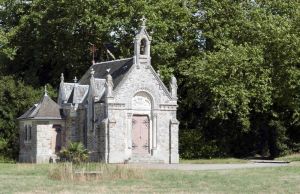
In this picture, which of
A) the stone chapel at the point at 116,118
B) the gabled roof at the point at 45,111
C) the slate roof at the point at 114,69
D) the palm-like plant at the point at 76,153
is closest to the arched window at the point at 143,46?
the stone chapel at the point at 116,118

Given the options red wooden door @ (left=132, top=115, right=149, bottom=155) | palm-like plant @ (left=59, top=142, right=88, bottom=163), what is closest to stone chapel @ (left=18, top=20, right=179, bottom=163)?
red wooden door @ (left=132, top=115, right=149, bottom=155)

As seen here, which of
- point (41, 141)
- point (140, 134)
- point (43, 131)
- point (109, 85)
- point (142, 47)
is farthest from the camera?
point (43, 131)

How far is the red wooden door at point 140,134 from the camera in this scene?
49.7 m

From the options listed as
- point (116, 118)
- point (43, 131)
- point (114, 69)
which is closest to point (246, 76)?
point (114, 69)

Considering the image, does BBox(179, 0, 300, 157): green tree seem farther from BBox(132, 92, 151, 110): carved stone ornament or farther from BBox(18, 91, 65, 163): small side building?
BBox(18, 91, 65, 163): small side building

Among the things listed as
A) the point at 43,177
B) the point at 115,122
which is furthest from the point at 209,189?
the point at 115,122

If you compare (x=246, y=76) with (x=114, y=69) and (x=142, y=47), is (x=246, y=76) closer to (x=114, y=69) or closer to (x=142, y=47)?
(x=142, y=47)

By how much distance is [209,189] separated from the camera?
26000 millimetres

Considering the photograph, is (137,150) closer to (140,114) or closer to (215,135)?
(140,114)

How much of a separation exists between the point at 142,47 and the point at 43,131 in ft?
31.7

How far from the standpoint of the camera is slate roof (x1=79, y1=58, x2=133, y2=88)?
5005 centimetres

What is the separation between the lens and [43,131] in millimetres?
51594

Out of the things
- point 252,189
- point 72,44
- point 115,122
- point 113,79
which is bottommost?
point 252,189

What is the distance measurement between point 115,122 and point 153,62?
30.1 ft
